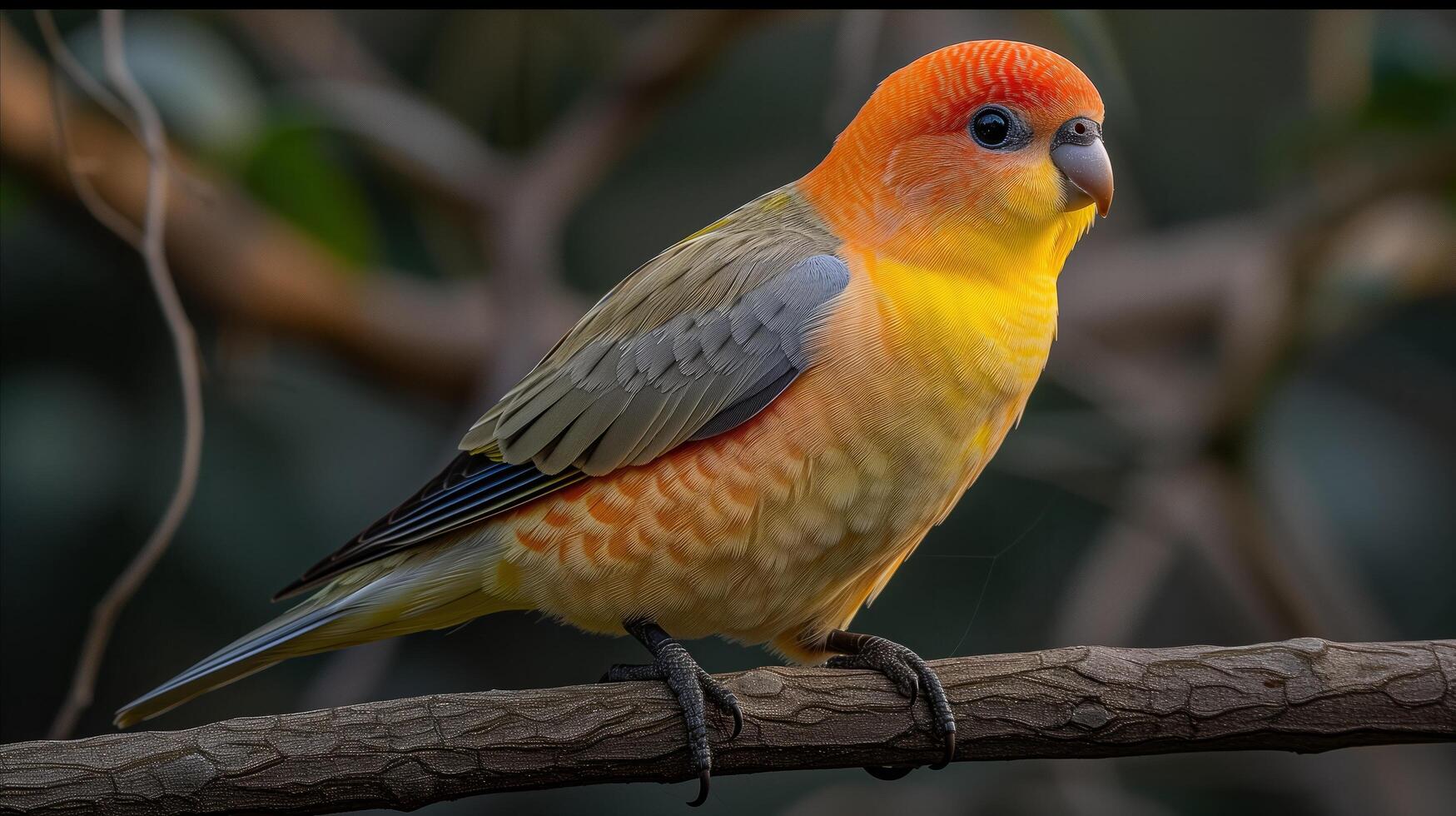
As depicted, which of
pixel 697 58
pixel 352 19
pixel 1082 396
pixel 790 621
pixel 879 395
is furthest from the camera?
pixel 352 19

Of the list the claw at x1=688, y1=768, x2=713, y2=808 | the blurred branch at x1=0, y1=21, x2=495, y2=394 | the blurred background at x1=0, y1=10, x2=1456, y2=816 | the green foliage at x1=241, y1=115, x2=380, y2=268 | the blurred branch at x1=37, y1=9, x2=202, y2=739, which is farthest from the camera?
the blurred branch at x1=0, y1=21, x2=495, y2=394

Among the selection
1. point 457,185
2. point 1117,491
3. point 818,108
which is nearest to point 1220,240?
point 1117,491

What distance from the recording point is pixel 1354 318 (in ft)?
15.3

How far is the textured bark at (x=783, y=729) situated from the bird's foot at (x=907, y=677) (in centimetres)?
3

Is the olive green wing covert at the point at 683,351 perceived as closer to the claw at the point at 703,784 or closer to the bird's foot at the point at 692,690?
the bird's foot at the point at 692,690

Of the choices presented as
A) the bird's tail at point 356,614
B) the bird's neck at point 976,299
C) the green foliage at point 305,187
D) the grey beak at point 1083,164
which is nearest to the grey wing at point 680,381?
the bird's neck at point 976,299

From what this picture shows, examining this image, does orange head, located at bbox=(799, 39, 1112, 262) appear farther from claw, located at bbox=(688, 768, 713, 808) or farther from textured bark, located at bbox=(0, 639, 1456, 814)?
claw, located at bbox=(688, 768, 713, 808)

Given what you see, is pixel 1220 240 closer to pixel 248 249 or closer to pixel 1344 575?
pixel 1344 575

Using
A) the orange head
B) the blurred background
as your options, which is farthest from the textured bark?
the blurred background

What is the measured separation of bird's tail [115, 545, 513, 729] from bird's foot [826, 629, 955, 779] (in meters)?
0.74

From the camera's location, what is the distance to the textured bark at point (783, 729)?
2.20 meters

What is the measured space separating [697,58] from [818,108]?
1.35 meters

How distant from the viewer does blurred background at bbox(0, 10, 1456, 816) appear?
432cm

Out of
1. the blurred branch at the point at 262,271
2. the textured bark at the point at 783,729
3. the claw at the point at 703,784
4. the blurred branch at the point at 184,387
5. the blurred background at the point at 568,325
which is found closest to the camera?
the textured bark at the point at 783,729
